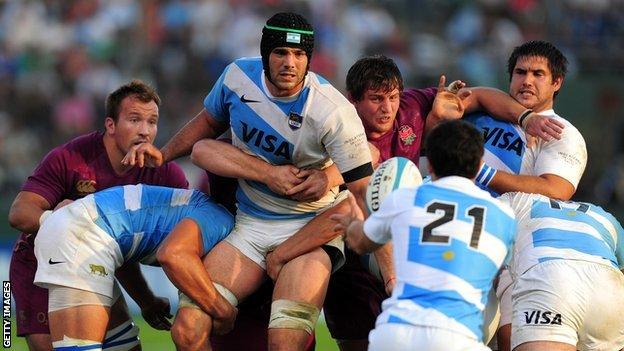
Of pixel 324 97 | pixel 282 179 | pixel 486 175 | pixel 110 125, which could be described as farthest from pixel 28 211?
pixel 486 175

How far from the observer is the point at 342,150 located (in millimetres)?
7551

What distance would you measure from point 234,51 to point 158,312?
9396 millimetres

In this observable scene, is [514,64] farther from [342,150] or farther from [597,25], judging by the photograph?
[597,25]

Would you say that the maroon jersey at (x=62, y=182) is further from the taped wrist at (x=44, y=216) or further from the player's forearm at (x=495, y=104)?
the player's forearm at (x=495, y=104)

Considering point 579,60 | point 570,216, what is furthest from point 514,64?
point 579,60

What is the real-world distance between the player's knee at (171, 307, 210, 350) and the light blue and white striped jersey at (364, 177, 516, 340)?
5.25 ft

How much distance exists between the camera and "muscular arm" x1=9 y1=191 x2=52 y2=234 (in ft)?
27.6

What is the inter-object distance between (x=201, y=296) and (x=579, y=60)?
461 inches

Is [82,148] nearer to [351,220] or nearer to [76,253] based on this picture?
[76,253]

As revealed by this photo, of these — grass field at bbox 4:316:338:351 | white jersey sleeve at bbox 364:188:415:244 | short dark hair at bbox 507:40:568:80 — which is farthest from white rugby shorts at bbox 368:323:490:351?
grass field at bbox 4:316:338:351

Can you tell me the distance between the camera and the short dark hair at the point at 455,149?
6.46m

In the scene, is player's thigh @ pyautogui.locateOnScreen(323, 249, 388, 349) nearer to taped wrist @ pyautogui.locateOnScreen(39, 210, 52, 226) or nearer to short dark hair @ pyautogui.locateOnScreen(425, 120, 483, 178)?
taped wrist @ pyautogui.locateOnScreen(39, 210, 52, 226)

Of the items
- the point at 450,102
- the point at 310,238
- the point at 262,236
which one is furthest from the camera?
the point at 450,102

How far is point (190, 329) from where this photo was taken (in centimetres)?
760
